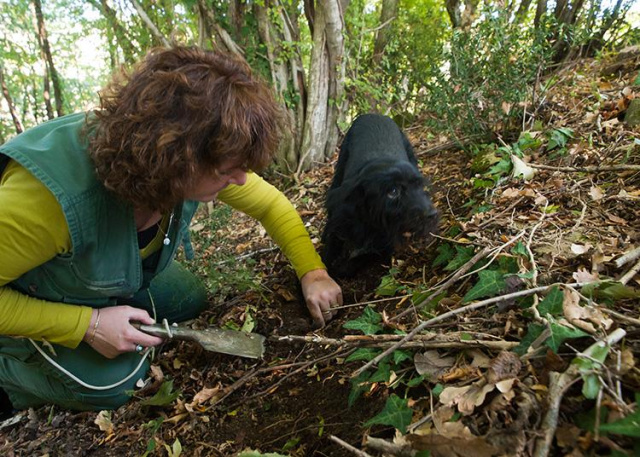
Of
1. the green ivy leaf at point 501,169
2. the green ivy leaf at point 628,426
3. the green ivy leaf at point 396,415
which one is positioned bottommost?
the green ivy leaf at point 396,415

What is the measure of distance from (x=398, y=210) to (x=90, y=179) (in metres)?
1.65

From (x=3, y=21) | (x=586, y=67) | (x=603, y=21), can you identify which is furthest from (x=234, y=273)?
(x=3, y=21)

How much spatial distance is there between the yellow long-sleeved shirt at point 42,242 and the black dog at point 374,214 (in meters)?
0.35

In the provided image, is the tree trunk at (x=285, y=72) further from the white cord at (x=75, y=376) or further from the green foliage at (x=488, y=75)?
the white cord at (x=75, y=376)

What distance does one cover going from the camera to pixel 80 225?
1567 mm

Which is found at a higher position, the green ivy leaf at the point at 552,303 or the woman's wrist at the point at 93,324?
the green ivy leaf at the point at 552,303

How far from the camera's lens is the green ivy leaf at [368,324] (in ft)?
5.30

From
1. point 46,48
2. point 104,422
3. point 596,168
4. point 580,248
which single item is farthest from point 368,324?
point 46,48

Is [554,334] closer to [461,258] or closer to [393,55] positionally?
[461,258]

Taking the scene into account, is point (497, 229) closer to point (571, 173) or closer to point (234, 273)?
point (571, 173)

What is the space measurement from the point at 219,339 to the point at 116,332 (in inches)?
18.6

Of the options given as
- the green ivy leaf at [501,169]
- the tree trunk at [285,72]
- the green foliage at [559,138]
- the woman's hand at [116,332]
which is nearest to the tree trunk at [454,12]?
the tree trunk at [285,72]

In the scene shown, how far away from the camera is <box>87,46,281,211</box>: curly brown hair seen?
139 cm

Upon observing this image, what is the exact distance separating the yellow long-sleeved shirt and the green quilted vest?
0.06 metres
